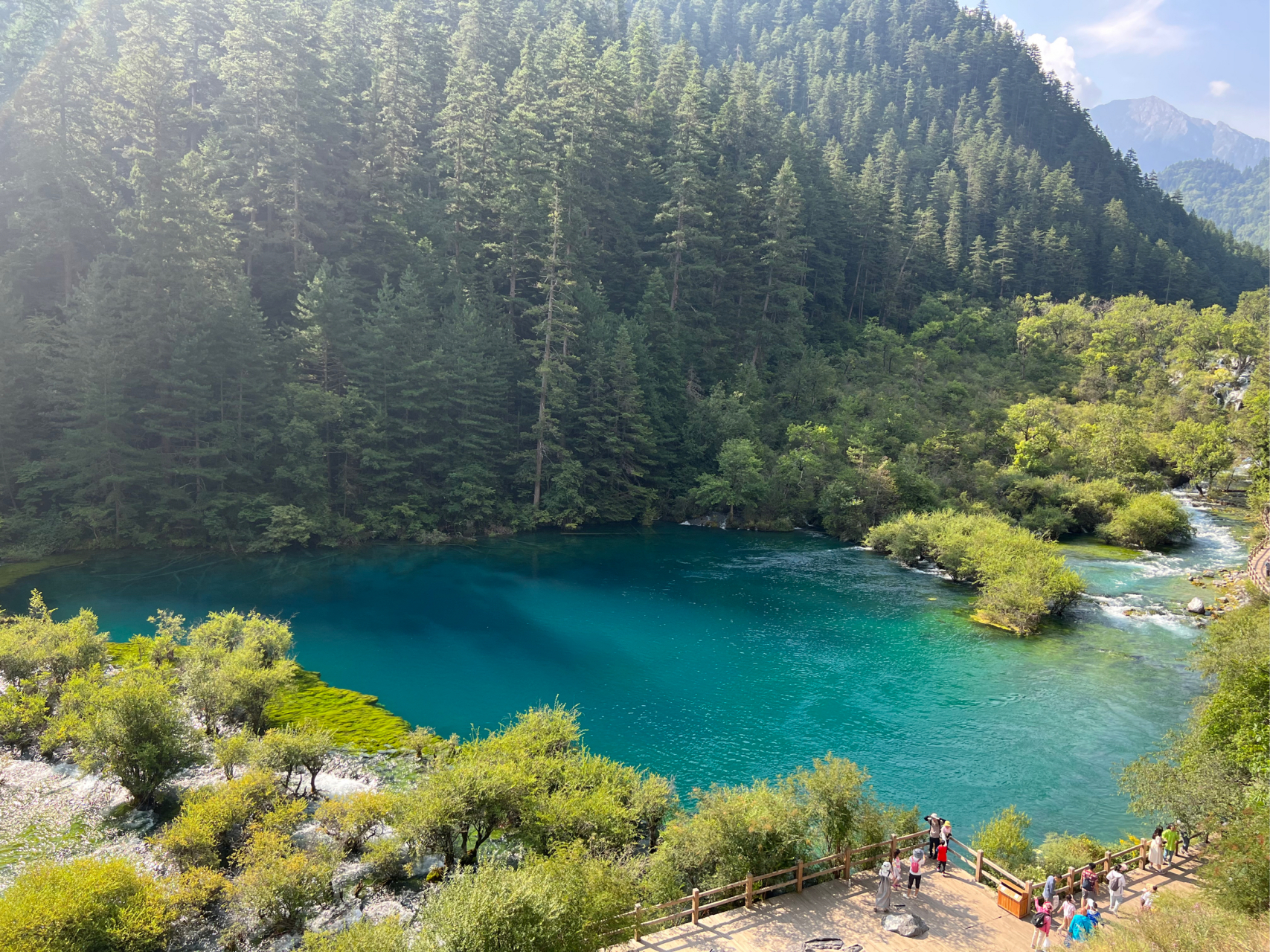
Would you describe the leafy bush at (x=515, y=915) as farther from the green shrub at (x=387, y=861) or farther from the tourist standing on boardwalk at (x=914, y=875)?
the tourist standing on boardwalk at (x=914, y=875)

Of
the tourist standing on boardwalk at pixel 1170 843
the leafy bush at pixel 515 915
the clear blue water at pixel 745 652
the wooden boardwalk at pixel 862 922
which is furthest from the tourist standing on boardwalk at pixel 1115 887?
the leafy bush at pixel 515 915

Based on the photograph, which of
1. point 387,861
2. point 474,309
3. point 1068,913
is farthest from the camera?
point 474,309

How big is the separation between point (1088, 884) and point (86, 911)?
23205 mm

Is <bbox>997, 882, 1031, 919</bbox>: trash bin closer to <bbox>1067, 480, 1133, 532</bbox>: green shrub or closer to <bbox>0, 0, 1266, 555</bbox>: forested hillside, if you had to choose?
<bbox>0, 0, 1266, 555</bbox>: forested hillside

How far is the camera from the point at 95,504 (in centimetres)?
4694

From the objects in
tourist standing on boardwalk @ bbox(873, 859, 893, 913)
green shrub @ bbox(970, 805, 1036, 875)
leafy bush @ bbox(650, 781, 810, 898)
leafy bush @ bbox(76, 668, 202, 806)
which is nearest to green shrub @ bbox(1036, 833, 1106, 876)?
green shrub @ bbox(970, 805, 1036, 875)

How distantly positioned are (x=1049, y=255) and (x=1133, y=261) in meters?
18.4

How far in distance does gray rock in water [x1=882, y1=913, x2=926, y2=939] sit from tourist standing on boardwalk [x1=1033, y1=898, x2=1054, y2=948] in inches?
93.6

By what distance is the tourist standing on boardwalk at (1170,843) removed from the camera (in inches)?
768

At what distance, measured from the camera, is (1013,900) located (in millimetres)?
17094

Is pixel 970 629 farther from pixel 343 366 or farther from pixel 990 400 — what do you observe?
pixel 343 366

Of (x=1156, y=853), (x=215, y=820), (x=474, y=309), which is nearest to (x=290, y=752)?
(x=215, y=820)

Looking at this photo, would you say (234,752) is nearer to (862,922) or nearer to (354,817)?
(354,817)

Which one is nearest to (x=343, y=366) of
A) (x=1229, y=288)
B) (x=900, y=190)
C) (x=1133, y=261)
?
(x=900, y=190)
